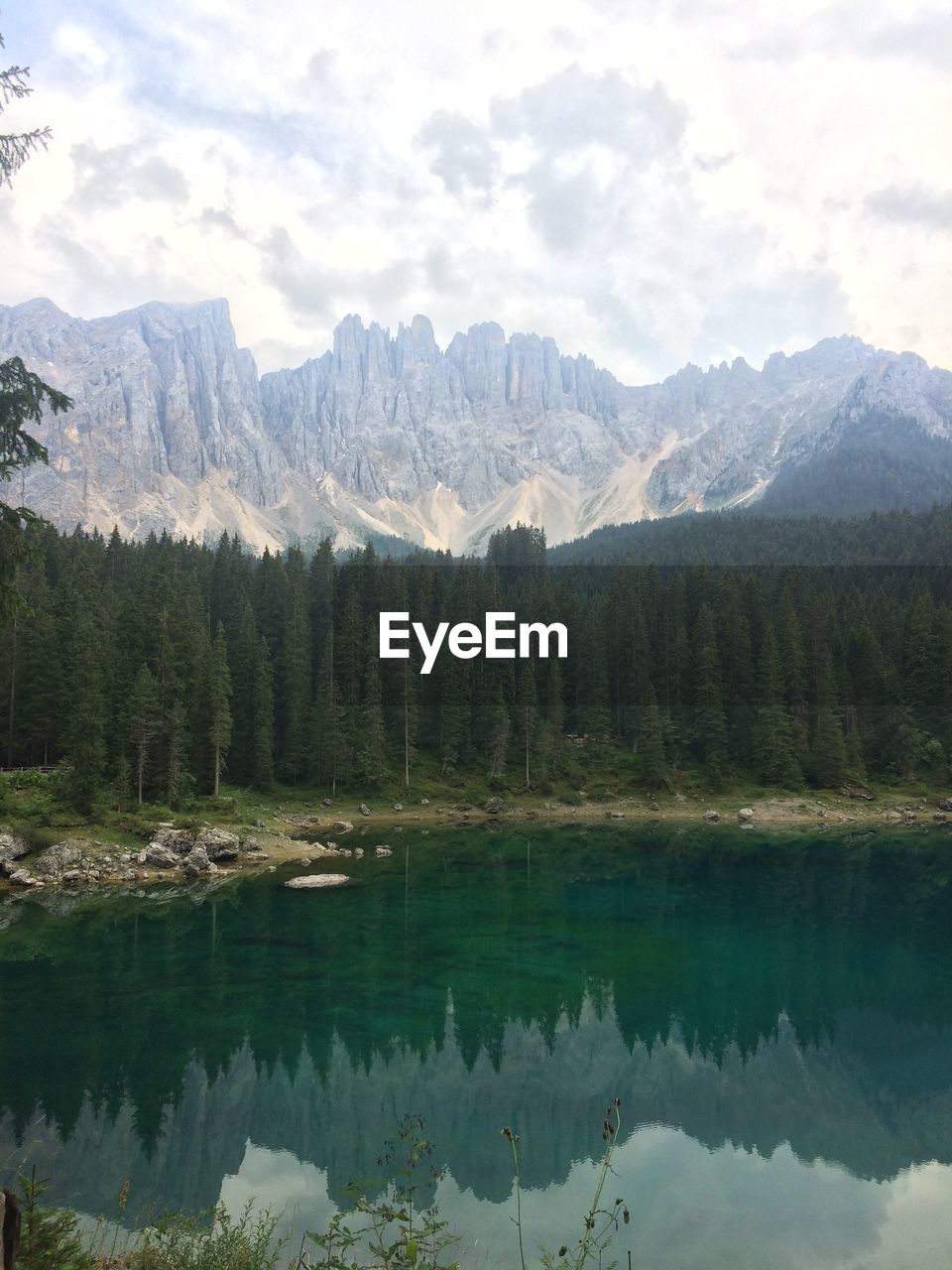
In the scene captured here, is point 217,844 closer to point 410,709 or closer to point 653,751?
point 410,709

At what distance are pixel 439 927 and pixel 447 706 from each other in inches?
1942

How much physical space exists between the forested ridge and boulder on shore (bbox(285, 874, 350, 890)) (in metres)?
19.0

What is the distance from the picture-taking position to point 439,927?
37.8 metres

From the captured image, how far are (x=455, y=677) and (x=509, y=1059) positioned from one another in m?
67.0

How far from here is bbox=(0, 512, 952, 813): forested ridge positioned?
2621 inches

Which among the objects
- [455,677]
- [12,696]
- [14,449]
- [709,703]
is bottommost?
[709,703]

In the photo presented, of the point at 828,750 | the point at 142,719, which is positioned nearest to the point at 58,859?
the point at 142,719

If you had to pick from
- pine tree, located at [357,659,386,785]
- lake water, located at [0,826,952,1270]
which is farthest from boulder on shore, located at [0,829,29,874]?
pine tree, located at [357,659,386,785]

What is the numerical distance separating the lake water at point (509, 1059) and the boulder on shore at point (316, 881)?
1855 millimetres

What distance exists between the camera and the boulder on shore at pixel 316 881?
146 ft

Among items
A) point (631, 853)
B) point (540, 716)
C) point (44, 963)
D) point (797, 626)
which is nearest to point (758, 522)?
point (797, 626)

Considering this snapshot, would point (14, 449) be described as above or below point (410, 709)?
above

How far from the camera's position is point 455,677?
294ft

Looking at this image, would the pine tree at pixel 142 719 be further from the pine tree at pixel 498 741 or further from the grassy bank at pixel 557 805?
the pine tree at pixel 498 741
